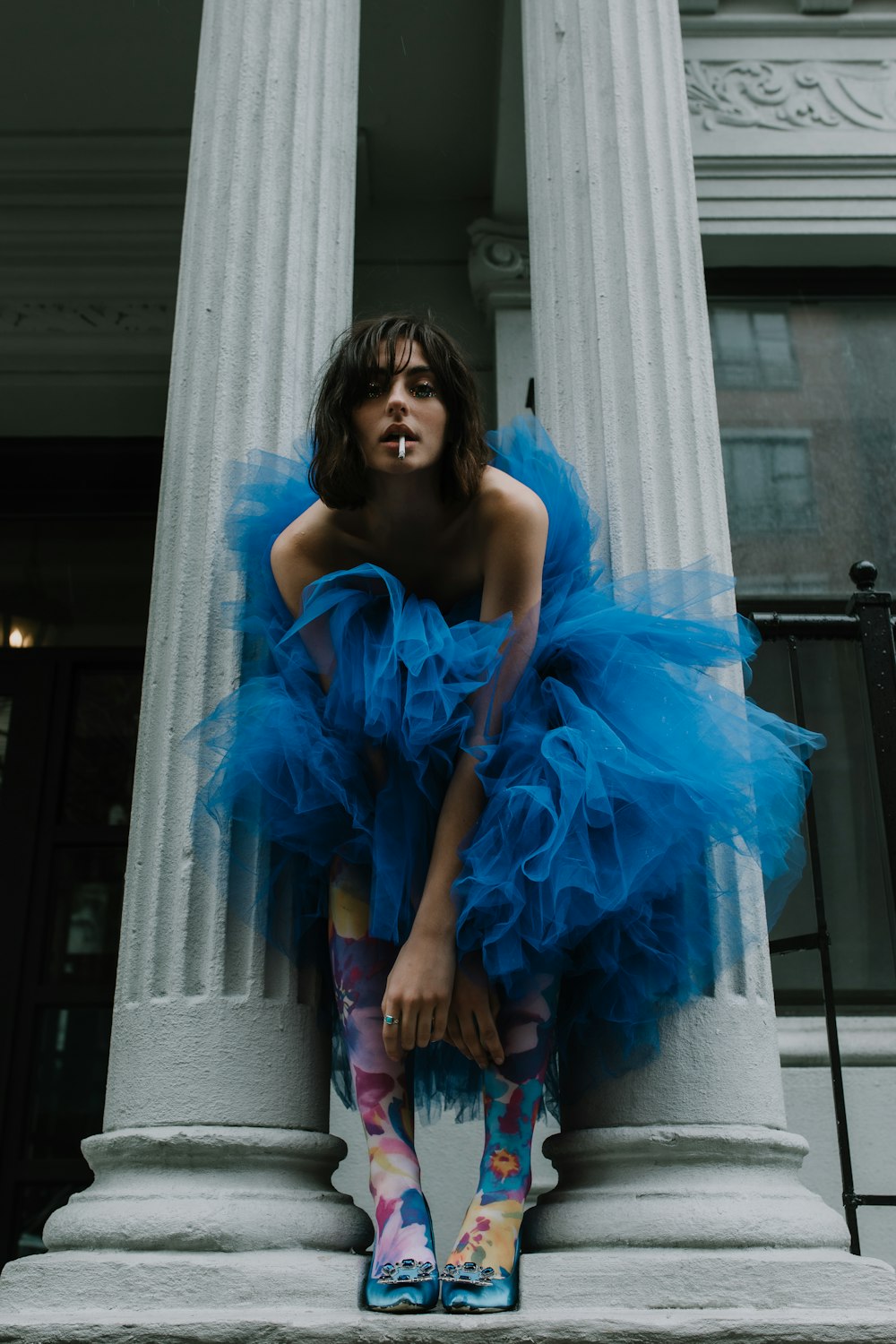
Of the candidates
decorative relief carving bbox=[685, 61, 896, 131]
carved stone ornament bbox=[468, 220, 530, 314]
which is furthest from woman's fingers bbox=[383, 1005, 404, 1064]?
decorative relief carving bbox=[685, 61, 896, 131]

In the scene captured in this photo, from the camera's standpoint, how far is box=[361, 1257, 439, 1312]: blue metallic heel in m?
2.00

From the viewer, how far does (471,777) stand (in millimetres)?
2199

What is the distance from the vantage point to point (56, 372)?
566 centimetres

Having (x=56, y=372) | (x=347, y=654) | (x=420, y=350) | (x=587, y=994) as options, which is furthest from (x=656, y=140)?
(x=56, y=372)

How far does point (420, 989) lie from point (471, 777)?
0.39 metres

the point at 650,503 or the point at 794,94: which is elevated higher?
the point at 794,94

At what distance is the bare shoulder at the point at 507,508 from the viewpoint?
2.34 meters

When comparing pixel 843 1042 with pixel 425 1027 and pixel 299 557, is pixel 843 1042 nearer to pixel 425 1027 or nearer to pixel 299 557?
pixel 425 1027

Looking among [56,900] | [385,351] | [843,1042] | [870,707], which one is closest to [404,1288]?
[385,351]

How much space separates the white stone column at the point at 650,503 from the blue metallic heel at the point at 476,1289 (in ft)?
0.21

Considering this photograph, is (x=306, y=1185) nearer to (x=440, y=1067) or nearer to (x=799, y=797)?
(x=440, y=1067)

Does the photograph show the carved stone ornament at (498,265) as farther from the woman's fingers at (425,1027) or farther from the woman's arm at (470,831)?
the woman's fingers at (425,1027)

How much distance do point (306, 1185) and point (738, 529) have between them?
11.2 ft

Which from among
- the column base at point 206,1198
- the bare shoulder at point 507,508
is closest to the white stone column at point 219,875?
the column base at point 206,1198
